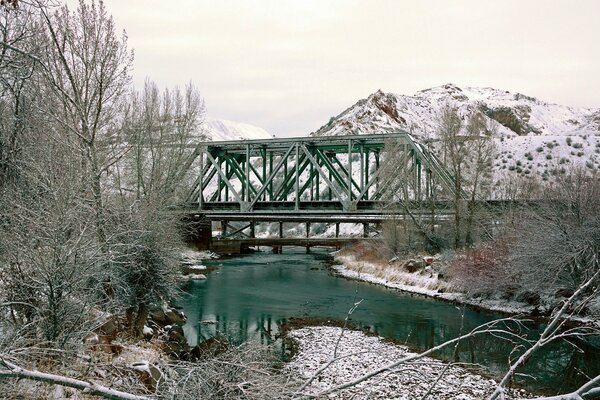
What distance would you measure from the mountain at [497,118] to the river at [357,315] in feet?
113

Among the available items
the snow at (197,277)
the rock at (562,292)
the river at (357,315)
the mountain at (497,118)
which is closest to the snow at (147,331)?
the river at (357,315)

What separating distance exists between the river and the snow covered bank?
0.64 m

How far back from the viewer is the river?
11070mm

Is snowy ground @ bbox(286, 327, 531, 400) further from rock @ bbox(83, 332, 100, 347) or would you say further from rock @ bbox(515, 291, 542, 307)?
rock @ bbox(515, 291, 542, 307)

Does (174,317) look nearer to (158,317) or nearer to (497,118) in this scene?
(158,317)

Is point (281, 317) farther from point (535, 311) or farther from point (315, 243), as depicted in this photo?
point (315, 243)

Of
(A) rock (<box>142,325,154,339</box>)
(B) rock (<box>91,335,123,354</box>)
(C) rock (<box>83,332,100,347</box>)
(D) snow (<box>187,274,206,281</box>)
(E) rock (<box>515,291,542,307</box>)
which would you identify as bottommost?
(D) snow (<box>187,274,206,281</box>)

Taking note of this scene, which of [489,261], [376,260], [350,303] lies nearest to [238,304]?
[350,303]

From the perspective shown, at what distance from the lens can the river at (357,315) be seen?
11070 mm

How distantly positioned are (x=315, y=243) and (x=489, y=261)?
2317cm

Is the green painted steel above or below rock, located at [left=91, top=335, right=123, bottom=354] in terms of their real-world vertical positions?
above

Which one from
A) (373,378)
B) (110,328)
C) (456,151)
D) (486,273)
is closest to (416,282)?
(486,273)

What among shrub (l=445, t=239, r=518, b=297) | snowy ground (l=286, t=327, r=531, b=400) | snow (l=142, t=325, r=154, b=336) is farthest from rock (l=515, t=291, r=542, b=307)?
snow (l=142, t=325, r=154, b=336)

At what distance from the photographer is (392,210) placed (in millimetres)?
27891
